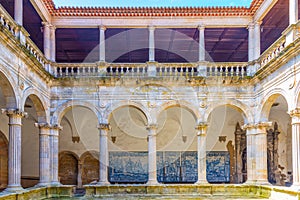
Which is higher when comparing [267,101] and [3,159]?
[267,101]

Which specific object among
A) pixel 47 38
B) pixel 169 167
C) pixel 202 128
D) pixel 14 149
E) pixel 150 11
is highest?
pixel 150 11

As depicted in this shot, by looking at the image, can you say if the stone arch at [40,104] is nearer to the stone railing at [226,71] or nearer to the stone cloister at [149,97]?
the stone cloister at [149,97]

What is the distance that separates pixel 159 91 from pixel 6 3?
630 centimetres

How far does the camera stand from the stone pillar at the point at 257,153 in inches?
574

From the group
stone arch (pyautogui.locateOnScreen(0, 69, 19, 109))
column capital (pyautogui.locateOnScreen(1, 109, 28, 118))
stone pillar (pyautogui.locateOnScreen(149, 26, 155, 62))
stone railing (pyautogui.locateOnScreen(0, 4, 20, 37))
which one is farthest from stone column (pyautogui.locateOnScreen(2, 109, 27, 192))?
stone pillar (pyautogui.locateOnScreen(149, 26, 155, 62))

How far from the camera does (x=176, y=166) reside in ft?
62.1

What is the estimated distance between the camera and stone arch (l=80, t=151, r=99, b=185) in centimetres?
1884

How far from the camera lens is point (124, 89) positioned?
15273 mm

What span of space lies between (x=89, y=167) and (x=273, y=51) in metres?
10.3

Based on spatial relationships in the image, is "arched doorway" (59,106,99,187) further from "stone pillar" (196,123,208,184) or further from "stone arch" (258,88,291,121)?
"stone arch" (258,88,291,121)

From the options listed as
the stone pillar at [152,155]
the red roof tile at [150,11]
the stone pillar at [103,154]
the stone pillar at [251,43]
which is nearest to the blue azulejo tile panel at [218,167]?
the stone pillar at [152,155]

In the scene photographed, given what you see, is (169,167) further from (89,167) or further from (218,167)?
(89,167)

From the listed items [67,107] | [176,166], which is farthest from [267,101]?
[67,107]

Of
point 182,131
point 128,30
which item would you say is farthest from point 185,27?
point 182,131
